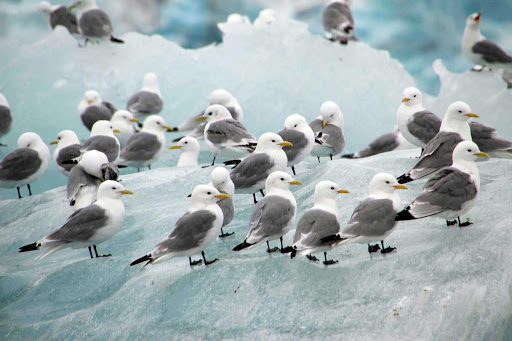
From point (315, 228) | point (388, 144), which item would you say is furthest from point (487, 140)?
point (315, 228)

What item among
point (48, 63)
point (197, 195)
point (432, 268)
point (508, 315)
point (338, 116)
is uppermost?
point (48, 63)

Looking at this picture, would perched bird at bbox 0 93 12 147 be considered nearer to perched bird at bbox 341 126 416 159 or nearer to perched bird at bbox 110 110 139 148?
perched bird at bbox 110 110 139 148

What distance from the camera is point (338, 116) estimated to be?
720 cm

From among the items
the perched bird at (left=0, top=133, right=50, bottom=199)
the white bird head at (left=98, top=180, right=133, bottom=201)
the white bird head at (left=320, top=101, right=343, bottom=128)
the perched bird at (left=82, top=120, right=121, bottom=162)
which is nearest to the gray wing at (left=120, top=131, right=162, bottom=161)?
the perched bird at (left=82, top=120, right=121, bottom=162)

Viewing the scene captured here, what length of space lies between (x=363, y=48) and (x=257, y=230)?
613 cm

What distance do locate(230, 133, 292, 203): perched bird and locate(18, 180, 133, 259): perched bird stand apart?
105 centimetres

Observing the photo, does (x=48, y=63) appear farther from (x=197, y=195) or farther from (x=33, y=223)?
(x=197, y=195)

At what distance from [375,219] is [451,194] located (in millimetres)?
616

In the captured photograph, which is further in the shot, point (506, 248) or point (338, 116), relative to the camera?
point (338, 116)

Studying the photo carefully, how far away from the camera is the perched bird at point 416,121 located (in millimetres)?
6184

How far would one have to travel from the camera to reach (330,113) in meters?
7.11

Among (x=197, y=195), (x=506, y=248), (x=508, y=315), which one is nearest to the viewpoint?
(x=508, y=315)

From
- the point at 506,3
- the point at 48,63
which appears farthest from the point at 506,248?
the point at 506,3

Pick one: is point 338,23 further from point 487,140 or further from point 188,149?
point 487,140
